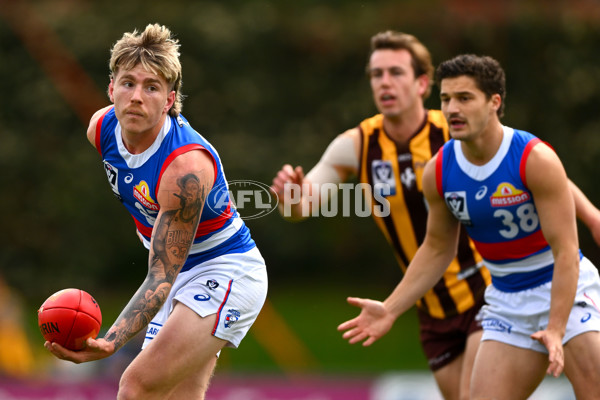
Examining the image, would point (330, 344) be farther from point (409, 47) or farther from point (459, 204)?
point (459, 204)

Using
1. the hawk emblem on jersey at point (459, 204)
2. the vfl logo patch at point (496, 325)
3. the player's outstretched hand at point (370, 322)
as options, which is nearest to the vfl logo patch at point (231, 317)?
the player's outstretched hand at point (370, 322)

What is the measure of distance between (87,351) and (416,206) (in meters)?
2.81

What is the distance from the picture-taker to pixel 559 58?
52.4 ft

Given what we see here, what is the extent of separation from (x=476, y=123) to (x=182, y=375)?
2.09 metres

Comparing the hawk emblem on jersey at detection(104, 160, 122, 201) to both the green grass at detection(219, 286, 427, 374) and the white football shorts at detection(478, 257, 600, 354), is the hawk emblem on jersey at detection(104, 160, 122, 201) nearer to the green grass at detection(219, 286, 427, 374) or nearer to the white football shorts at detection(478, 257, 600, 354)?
the white football shorts at detection(478, 257, 600, 354)

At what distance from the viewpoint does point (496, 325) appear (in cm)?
504

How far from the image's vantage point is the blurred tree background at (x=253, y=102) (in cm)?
1611

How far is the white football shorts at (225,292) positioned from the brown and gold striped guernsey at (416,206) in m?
1.59

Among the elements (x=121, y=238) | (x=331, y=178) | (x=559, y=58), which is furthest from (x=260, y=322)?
(x=331, y=178)

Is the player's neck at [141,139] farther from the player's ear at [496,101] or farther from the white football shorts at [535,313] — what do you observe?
the white football shorts at [535,313]

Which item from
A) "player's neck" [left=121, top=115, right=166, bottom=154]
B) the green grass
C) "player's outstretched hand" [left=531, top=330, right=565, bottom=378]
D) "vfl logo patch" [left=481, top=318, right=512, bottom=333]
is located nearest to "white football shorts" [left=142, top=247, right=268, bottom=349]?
"player's neck" [left=121, top=115, right=166, bottom=154]

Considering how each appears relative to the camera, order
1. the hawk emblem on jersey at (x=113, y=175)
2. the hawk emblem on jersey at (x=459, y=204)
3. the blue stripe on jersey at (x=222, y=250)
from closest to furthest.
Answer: the hawk emblem on jersey at (x=113, y=175) → the blue stripe on jersey at (x=222, y=250) → the hawk emblem on jersey at (x=459, y=204)

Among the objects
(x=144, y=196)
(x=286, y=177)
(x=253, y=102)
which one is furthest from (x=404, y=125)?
(x=253, y=102)

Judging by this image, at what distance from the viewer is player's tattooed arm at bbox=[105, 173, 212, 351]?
170 inches
